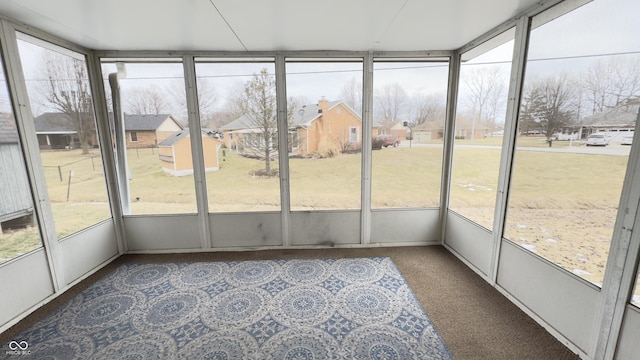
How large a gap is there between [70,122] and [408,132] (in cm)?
406

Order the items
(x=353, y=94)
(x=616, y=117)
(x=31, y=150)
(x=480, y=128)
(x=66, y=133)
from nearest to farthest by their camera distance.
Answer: (x=616, y=117) → (x=31, y=150) → (x=66, y=133) → (x=480, y=128) → (x=353, y=94)

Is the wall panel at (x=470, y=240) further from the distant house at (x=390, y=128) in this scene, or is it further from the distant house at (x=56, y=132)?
the distant house at (x=56, y=132)

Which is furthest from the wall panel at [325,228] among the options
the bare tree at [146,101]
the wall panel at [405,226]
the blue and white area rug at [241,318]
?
the bare tree at [146,101]

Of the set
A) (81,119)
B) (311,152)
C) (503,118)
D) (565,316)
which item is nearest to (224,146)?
(311,152)

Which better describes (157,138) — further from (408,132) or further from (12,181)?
(408,132)

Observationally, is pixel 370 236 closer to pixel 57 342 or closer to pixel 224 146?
pixel 224 146

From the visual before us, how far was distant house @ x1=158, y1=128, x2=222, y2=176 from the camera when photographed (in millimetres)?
3316

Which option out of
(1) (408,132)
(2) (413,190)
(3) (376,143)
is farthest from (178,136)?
(2) (413,190)

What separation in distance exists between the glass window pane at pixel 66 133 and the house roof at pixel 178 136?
2.54 ft

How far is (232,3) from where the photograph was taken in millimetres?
1971

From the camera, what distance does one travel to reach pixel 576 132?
1.93 meters

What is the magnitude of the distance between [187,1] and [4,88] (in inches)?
72.5

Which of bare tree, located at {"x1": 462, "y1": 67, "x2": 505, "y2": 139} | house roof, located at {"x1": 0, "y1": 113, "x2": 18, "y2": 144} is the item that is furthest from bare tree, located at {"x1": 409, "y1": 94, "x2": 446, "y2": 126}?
house roof, located at {"x1": 0, "y1": 113, "x2": 18, "y2": 144}

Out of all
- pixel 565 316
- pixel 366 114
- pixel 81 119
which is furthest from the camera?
pixel 366 114
